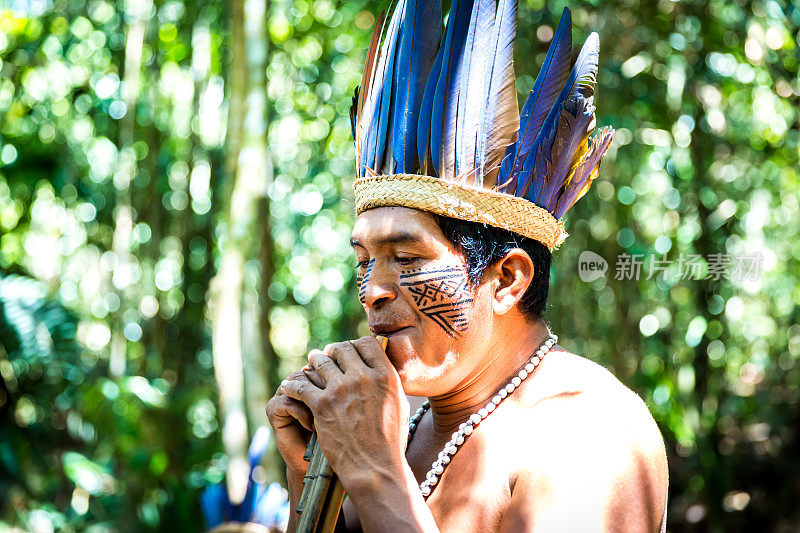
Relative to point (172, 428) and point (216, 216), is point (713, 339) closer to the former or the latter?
point (172, 428)

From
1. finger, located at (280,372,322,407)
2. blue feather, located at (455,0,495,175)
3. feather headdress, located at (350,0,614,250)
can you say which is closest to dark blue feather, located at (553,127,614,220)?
feather headdress, located at (350,0,614,250)

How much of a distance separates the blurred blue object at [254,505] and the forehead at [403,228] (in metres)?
1.30

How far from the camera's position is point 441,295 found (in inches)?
66.2

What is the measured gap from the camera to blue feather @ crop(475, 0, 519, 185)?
176 cm

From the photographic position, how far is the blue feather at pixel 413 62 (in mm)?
1810

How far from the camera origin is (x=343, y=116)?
321 inches

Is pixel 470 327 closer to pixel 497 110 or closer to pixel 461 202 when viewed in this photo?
pixel 461 202

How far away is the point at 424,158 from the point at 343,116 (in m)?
6.56

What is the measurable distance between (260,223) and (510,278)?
472 cm

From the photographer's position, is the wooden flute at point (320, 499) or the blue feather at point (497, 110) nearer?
the wooden flute at point (320, 499)

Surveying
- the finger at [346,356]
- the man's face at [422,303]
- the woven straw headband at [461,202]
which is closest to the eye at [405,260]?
the man's face at [422,303]

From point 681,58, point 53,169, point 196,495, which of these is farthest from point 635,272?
point 53,169

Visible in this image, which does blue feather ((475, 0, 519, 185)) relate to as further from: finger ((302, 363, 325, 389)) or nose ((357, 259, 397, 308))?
finger ((302, 363, 325, 389))

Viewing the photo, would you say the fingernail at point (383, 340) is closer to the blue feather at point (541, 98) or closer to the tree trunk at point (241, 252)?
the blue feather at point (541, 98)
